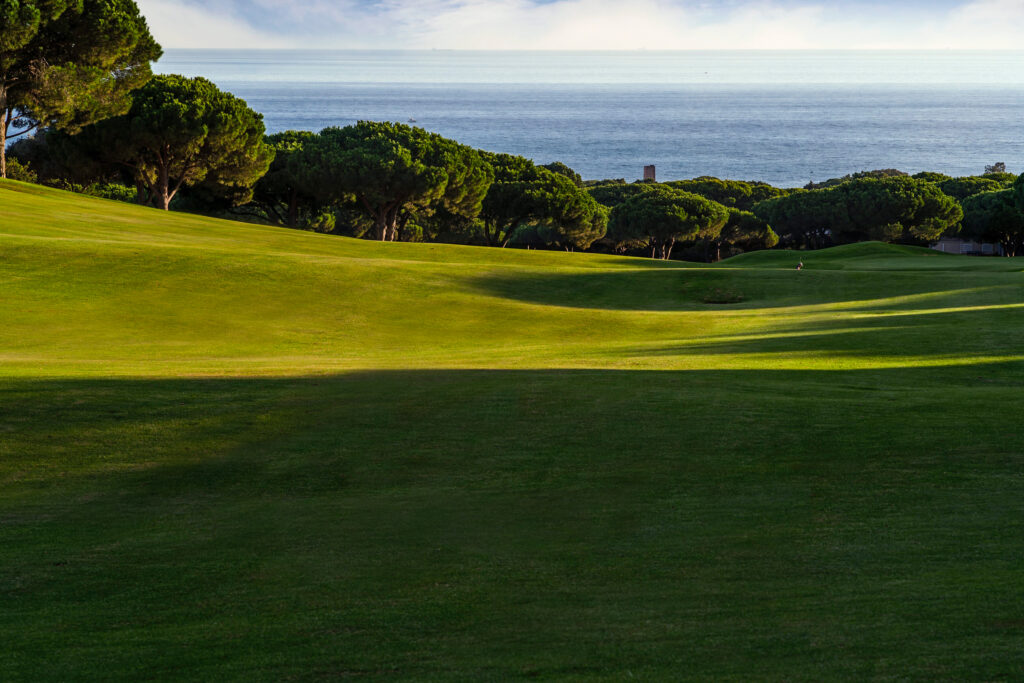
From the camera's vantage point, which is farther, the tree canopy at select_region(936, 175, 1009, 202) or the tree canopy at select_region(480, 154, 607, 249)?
the tree canopy at select_region(936, 175, 1009, 202)

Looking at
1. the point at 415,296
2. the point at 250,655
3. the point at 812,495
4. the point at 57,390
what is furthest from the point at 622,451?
the point at 415,296

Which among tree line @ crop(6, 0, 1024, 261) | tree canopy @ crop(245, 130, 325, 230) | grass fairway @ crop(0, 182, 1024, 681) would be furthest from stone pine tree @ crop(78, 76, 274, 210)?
grass fairway @ crop(0, 182, 1024, 681)

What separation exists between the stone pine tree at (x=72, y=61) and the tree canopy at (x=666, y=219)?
48.8m

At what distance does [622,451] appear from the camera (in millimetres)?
11859

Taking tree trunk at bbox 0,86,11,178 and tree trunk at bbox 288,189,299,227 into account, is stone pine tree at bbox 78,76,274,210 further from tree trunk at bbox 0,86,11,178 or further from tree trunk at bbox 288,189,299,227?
tree trunk at bbox 288,189,299,227

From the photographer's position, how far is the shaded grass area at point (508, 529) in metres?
6.69

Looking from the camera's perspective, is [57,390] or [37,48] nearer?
[57,390]

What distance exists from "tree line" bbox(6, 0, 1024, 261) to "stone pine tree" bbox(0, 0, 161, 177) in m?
0.10

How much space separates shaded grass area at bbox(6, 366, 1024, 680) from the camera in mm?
6691

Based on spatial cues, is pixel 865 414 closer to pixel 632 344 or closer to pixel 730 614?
pixel 730 614

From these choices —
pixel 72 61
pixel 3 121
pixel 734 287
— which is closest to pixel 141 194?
pixel 3 121

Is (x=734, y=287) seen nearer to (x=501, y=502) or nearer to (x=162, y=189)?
(x=501, y=502)

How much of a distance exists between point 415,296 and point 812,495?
1838cm

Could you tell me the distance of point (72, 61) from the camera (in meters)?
56.1
